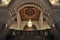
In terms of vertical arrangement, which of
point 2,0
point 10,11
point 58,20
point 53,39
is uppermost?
point 2,0

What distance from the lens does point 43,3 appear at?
981cm

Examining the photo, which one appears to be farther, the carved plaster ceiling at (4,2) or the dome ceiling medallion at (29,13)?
the dome ceiling medallion at (29,13)

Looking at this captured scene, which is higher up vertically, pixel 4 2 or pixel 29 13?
pixel 29 13

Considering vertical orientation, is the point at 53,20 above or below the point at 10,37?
above

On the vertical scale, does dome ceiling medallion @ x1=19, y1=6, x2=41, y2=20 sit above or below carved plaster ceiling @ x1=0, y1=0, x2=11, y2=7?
above

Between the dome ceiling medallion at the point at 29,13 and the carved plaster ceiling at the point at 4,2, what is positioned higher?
the dome ceiling medallion at the point at 29,13

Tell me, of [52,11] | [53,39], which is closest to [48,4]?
[52,11]

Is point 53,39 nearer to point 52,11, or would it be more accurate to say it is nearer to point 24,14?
point 52,11

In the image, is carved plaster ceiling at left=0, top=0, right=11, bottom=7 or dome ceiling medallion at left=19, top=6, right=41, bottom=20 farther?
dome ceiling medallion at left=19, top=6, right=41, bottom=20

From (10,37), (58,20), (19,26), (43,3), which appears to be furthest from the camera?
(19,26)

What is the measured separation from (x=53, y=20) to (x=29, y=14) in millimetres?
9274

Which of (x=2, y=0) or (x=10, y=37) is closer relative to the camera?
(x=10, y=37)

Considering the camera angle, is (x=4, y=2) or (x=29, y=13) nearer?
(x=4, y=2)

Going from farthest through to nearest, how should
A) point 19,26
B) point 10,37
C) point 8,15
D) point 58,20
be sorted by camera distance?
point 19,26 → point 10,37 → point 8,15 → point 58,20
